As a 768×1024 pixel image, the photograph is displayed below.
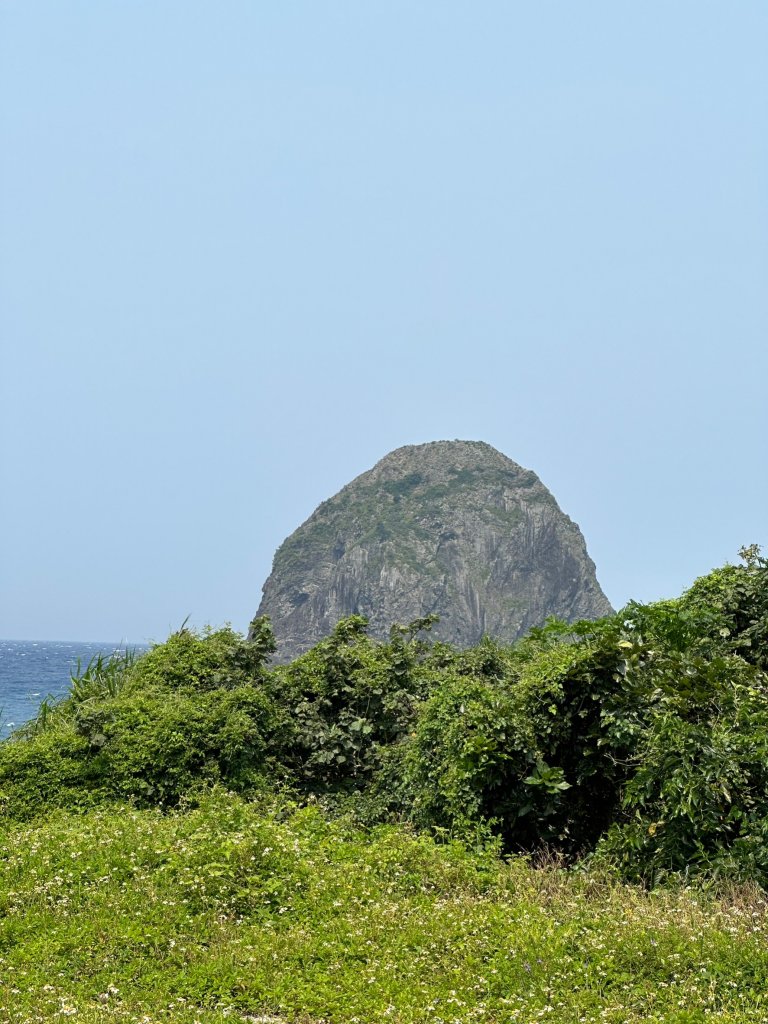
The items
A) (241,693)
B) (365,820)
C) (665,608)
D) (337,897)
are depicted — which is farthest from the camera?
(665,608)

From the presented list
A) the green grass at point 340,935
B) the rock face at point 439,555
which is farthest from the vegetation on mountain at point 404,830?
the rock face at point 439,555

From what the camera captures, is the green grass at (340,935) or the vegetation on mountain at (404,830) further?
the vegetation on mountain at (404,830)

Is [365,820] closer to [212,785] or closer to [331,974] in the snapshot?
[212,785]

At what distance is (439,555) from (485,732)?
519 ft

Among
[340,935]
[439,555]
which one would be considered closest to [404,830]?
[340,935]

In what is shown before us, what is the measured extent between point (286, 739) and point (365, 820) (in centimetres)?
170

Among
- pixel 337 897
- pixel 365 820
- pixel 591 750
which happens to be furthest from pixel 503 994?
pixel 365 820

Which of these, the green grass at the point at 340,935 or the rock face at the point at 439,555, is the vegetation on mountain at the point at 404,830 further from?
the rock face at the point at 439,555

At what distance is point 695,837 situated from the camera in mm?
9055

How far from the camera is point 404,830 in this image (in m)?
10.7

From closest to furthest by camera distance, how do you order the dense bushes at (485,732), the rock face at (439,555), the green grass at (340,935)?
the green grass at (340,935) < the dense bushes at (485,732) < the rock face at (439,555)

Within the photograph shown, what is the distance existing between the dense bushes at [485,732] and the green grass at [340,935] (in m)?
0.97

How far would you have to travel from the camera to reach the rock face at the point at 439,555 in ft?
533

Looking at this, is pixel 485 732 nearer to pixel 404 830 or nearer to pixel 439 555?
pixel 404 830
